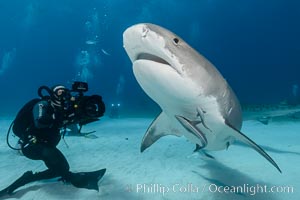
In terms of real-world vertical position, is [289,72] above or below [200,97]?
below

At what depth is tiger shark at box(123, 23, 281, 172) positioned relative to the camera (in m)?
2.41

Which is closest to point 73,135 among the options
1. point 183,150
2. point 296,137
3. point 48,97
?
point 183,150

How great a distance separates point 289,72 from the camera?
2425 inches

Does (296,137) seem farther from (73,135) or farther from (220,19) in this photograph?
(220,19)

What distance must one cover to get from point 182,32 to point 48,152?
237 ft

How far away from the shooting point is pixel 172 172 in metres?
4.91

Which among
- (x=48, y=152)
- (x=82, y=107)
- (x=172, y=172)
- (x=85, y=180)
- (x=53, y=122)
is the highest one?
(x=82, y=107)

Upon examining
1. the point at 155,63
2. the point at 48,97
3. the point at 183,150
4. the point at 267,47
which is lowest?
the point at 267,47

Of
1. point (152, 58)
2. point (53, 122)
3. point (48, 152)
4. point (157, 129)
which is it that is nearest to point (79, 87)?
point (53, 122)

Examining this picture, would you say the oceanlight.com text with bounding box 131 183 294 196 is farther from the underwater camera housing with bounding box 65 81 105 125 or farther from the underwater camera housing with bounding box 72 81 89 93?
the underwater camera housing with bounding box 72 81 89 93

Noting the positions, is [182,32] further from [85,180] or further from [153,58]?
[153,58]

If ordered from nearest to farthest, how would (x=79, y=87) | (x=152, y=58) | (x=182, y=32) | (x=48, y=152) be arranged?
(x=152, y=58)
(x=79, y=87)
(x=48, y=152)
(x=182, y=32)

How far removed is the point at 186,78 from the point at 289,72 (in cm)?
6679

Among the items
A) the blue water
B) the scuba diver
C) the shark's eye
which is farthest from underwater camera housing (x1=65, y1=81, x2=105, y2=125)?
the blue water
